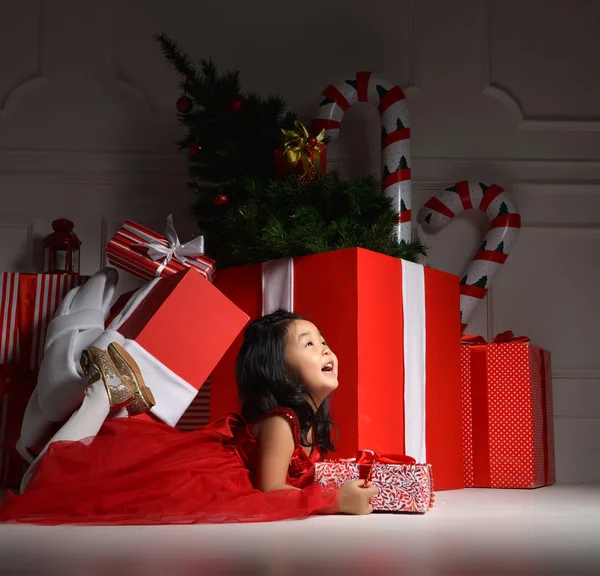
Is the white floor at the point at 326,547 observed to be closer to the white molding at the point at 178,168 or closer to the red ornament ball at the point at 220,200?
the red ornament ball at the point at 220,200

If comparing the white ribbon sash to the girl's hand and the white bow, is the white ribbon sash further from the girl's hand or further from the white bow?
the girl's hand

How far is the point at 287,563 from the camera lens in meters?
1.29

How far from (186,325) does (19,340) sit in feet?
2.33

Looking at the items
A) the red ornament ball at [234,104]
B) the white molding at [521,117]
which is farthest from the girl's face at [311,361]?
the white molding at [521,117]

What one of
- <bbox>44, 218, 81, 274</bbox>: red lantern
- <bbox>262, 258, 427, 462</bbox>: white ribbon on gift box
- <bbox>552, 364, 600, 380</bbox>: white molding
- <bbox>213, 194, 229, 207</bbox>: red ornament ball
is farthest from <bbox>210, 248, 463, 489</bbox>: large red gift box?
<bbox>552, 364, 600, 380</bbox>: white molding

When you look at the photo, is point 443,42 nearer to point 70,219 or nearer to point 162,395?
point 70,219

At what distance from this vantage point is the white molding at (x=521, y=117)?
4035mm

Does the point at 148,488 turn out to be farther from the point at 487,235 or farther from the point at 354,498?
the point at 487,235

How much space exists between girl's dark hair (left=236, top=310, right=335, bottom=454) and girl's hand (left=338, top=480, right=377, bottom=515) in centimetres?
34

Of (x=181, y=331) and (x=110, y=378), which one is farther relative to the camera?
(x=181, y=331)

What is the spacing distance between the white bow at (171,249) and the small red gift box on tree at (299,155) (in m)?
0.48

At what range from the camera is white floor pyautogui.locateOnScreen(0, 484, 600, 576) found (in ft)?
4.10

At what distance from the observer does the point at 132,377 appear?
223 cm

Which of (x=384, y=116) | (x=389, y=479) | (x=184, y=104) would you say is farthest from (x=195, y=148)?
(x=389, y=479)
